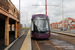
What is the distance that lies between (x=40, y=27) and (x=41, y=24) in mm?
430

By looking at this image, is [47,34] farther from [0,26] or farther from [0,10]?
[0,26]

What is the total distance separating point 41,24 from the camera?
38.2 ft

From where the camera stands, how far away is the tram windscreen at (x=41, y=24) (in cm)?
1150

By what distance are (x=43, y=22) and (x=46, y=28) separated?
0.91 meters

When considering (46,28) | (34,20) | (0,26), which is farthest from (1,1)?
(0,26)

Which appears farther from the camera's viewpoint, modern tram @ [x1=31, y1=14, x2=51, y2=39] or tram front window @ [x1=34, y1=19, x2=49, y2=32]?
tram front window @ [x1=34, y1=19, x2=49, y2=32]

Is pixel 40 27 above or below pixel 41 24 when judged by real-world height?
below

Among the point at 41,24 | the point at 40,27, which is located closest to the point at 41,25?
the point at 41,24

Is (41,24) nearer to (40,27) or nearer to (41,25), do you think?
(41,25)

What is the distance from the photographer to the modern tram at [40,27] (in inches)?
444

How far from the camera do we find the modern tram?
444 inches

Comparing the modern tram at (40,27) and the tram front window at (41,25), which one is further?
the tram front window at (41,25)

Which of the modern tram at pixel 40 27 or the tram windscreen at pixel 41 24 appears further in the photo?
the tram windscreen at pixel 41 24

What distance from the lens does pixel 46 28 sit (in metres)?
11.6
